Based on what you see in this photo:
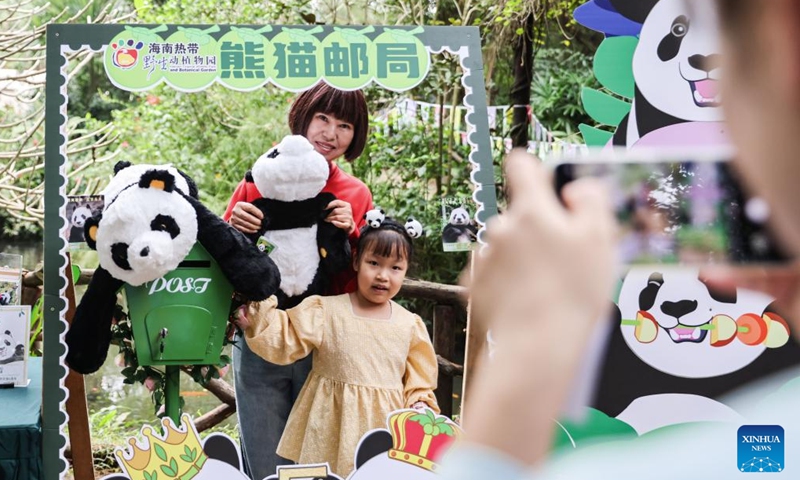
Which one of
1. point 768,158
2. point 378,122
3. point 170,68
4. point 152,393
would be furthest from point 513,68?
point 768,158

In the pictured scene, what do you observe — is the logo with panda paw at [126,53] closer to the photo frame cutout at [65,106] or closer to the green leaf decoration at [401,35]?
the photo frame cutout at [65,106]

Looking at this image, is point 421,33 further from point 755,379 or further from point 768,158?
point 768,158

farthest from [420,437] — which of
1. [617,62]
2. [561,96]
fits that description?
[561,96]

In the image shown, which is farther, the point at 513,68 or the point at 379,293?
the point at 513,68

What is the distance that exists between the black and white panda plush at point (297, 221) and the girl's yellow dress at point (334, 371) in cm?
7

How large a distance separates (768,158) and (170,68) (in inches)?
105

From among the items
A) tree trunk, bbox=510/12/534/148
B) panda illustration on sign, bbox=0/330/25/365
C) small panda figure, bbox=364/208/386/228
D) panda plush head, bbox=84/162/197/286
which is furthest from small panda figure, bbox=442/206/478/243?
tree trunk, bbox=510/12/534/148

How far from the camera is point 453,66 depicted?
10.2 feet

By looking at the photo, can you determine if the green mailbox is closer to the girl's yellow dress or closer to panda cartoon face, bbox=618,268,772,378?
the girl's yellow dress

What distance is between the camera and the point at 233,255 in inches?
107

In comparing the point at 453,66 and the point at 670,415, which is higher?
the point at 453,66

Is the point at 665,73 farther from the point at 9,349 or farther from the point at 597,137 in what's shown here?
the point at 9,349

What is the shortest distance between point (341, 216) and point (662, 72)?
126 centimetres

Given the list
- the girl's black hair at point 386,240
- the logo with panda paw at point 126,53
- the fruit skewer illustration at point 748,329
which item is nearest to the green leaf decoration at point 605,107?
the fruit skewer illustration at point 748,329
